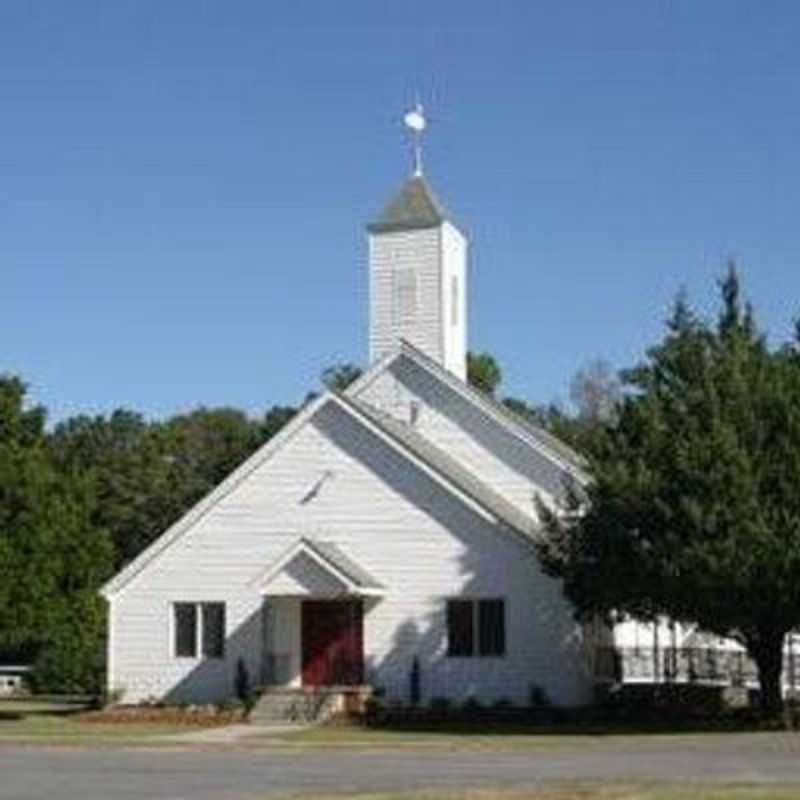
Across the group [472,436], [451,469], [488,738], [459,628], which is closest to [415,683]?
[459,628]

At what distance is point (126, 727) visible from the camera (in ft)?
134

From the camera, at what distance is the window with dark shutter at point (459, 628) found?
44.6 metres

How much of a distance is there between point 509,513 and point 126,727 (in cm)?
1035

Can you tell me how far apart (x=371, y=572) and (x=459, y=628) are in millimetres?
2439

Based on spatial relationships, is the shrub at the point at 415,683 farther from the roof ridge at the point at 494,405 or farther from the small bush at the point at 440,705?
the roof ridge at the point at 494,405

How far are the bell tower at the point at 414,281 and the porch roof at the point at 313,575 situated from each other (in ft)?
25.9

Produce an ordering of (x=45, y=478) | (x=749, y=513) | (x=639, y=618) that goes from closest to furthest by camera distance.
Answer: (x=749, y=513) → (x=639, y=618) → (x=45, y=478)

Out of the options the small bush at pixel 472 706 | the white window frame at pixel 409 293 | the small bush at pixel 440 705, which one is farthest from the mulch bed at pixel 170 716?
the white window frame at pixel 409 293

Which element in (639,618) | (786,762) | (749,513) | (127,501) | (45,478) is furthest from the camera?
(127,501)

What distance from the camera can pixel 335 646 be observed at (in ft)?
148

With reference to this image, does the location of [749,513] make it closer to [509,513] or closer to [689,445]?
[689,445]

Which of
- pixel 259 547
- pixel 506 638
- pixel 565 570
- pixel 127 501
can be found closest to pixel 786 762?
pixel 565 570

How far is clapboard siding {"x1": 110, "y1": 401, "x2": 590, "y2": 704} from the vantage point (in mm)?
44156

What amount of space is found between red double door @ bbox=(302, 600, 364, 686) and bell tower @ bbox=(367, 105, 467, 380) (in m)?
8.17
